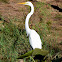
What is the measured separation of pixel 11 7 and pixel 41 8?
0.84m

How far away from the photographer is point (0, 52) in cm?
238

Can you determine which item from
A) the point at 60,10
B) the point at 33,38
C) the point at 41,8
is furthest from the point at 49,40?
the point at 60,10

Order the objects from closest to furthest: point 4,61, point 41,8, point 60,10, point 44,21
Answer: point 4,61
point 44,21
point 41,8
point 60,10

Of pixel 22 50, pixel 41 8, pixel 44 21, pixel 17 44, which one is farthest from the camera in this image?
pixel 41 8

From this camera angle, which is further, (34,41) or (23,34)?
(23,34)

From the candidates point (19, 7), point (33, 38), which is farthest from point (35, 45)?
point (19, 7)

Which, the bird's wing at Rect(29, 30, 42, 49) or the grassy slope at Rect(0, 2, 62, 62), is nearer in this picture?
the bird's wing at Rect(29, 30, 42, 49)

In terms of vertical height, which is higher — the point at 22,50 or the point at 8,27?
the point at 8,27

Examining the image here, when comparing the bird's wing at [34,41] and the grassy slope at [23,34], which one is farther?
the grassy slope at [23,34]

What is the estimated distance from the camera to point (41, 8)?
376 cm

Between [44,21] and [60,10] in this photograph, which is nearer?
[44,21]

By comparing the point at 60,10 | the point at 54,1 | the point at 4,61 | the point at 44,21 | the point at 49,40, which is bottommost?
the point at 4,61

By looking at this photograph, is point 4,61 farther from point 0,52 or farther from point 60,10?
point 60,10

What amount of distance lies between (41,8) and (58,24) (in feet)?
2.20
